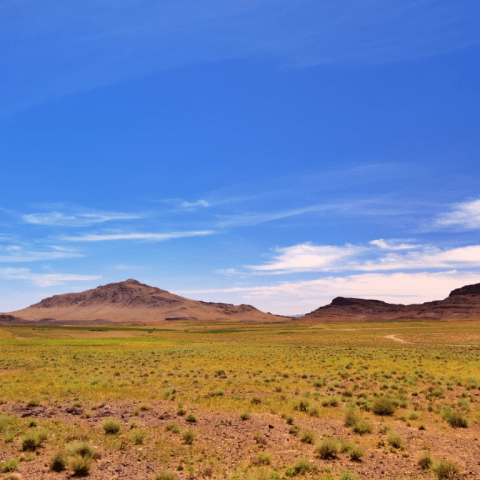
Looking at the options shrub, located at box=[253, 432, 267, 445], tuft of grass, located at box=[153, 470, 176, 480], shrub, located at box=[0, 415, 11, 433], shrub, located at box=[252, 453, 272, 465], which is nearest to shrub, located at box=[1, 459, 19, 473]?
shrub, located at box=[0, 415, 11, 433]

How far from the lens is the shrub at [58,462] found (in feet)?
30.0

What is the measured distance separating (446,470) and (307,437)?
4.04m

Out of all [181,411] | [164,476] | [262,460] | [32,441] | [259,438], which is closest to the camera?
[164,476]

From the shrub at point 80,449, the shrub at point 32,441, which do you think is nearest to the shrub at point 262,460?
the shrub at point 80,449

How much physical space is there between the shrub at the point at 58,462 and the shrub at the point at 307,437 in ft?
23.2

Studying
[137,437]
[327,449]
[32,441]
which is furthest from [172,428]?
[327,449]

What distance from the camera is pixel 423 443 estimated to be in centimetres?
1170

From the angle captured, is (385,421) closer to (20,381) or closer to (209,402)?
(209,402)

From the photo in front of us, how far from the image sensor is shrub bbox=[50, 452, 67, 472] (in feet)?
30.0

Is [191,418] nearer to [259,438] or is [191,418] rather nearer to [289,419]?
[259,438]

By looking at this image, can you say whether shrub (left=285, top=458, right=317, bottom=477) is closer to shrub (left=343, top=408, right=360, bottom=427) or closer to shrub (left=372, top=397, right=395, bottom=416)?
shrub (left=343, top=408, right=360, bottom=427)

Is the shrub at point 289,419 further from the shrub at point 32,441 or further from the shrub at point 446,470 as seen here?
the shrub at point 32,441

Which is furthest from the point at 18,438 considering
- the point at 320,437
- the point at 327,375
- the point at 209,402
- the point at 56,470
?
the point at 327,375

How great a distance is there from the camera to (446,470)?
30.6ft
